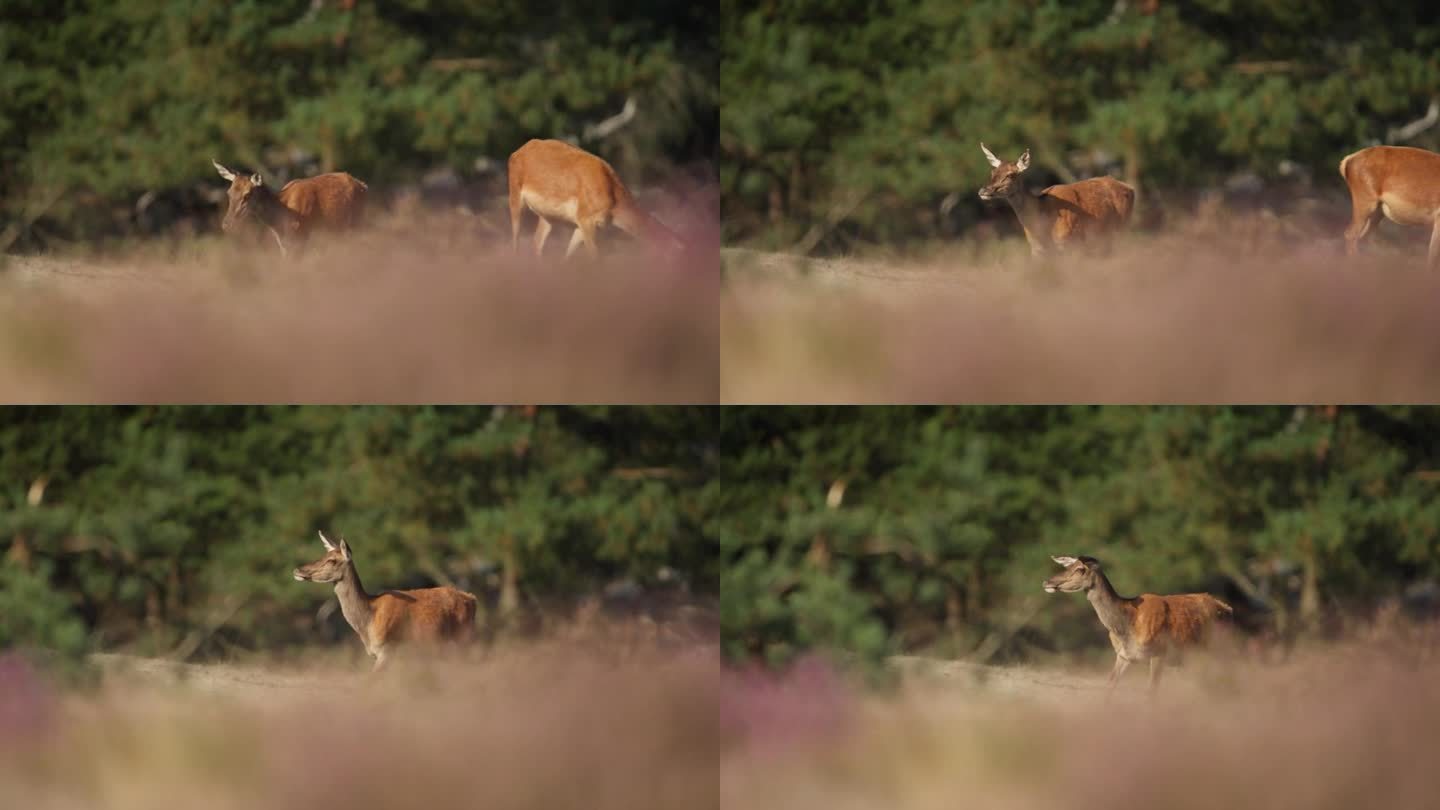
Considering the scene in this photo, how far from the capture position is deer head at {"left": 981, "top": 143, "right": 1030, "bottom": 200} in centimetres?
550

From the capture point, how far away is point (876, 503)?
220 inches

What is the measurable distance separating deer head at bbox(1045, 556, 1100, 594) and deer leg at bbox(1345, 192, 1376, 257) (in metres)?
1.19

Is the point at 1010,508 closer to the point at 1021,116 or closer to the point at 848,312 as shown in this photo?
the point at 848,312

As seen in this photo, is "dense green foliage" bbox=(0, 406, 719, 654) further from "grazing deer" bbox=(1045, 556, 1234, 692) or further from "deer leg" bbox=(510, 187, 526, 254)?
"grazing deer" bbox=(1045, 556, 1234, 692)

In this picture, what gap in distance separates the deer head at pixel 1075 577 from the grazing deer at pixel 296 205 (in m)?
2.27

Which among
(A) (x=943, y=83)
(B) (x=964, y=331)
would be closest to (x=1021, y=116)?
A: (A) (x=943, y=83)

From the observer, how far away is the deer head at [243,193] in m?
5.47

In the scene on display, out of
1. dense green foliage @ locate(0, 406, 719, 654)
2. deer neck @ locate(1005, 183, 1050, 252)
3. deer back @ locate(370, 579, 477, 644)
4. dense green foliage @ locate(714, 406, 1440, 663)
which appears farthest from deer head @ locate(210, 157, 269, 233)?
deer neck @ locate(1005, 183, 1050, 252)

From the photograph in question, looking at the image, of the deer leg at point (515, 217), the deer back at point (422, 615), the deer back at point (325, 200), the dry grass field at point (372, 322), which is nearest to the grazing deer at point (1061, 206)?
the dry grass field at point (372, 322)

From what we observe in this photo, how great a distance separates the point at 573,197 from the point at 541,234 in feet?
0.49

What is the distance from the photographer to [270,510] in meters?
5.57

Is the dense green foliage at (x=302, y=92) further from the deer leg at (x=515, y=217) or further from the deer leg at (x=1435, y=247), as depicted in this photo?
the deer leg at (x=1435, y=247)

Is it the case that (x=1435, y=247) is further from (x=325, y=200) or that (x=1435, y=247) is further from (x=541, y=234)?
(x=325, y=200)

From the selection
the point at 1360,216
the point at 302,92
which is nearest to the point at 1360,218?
the point at 1360,216
